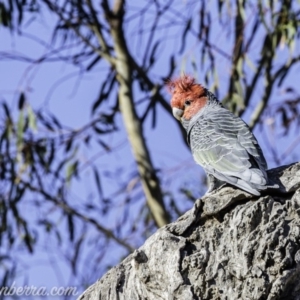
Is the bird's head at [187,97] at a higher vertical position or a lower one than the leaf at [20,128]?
lower

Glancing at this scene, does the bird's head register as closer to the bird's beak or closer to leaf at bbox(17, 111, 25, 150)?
the bird's beak

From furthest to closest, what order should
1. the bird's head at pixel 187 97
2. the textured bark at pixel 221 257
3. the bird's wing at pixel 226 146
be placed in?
the bird's head at pixel 187 97 < the bird's wing at pixel 226 146 < the textured bark at pixel 221 257

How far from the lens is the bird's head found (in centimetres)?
553

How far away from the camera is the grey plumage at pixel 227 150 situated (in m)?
4.02

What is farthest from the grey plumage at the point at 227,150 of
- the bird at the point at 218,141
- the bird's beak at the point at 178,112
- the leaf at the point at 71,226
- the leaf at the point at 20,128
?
the leaf at the point at 71,226

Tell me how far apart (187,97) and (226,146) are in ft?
3.46

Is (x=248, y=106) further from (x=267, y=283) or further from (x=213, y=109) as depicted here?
(x=267, y=283)

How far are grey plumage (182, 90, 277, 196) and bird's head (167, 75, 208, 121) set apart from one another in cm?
23

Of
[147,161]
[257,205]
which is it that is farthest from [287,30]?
[257,205]

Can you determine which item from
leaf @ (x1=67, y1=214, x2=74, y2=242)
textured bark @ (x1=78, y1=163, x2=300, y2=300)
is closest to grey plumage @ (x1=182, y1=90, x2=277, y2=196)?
textured bark @ (x1=78, y1=163, x2=300, y2=300)

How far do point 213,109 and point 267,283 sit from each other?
203 centimetres

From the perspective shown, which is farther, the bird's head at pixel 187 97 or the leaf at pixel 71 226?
the leaf at pixel 71 226

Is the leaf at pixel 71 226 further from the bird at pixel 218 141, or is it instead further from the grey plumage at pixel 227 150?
the grey plumage at pixel 227 150

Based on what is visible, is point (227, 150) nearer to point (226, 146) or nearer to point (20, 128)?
point (226, 146)
